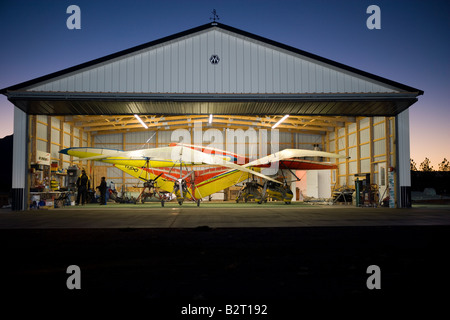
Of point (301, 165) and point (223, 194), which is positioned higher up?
point (301, 165)

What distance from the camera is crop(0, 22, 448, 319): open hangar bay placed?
12.5 feet

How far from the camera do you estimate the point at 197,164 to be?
859 inches

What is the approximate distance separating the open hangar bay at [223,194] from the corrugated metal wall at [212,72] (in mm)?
48

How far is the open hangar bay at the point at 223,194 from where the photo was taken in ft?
12.5

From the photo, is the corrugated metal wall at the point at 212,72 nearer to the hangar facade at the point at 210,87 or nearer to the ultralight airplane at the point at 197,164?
the hangar facade at the point at 210,87

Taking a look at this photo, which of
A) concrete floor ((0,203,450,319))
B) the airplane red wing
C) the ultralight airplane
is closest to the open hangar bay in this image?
concrete floor ((0,203,450,319))

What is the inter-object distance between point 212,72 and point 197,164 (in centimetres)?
763

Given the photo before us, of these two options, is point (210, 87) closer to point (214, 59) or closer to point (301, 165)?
point (214, 59)

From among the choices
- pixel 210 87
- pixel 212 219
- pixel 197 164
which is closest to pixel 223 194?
pixel 197 164

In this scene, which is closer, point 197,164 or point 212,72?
point 212,72

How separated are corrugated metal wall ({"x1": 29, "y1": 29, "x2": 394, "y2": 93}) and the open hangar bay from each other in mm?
48

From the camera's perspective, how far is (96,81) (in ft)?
50.8

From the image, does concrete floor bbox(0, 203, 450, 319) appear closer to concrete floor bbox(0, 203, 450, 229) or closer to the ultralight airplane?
concrete floor bbox(0, 203, 450, 229)

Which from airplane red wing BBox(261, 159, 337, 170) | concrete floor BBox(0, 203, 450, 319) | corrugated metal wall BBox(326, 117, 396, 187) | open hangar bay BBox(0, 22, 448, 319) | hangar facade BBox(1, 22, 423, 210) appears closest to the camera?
concrete floor BBox(0, 203, 450, 319)
